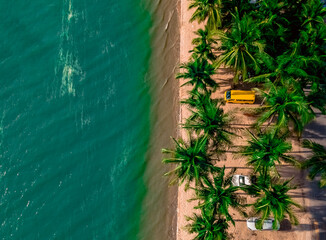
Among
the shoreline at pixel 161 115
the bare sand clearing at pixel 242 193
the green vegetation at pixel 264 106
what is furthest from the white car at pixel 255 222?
the shoreline at pixel 161 115

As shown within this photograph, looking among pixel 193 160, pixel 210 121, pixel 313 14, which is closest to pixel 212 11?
pixel 313 14

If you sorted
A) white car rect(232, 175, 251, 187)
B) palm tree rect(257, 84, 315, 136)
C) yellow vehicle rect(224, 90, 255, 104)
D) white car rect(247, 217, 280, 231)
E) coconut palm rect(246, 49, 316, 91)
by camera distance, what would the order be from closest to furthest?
palm tree rect(257, 84, 315, 136) → coconut palm rect(246, 49, 316, 91) → white car rect(247, 217, 280, 231) → white car rect(232, 175, 251, 187) → yellow vehicle rect(224, 90, 255, 104)

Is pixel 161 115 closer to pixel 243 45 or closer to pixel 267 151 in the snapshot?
pixel 243 45

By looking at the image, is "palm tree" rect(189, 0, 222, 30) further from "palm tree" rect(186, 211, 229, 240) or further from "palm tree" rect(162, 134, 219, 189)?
"palm tree" rect(186, 211, 229, 240)

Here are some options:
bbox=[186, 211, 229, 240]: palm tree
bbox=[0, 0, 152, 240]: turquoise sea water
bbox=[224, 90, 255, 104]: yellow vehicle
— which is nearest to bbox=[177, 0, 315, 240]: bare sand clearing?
bbox=[224, 90, 255, 104]: yellow vehicle

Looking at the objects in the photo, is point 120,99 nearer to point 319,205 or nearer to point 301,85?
point 301,85

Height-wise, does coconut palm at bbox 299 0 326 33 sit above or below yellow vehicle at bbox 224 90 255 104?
above

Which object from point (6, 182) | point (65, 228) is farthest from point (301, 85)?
point (6, 182)
